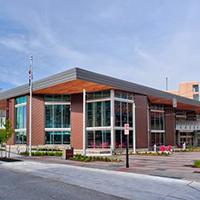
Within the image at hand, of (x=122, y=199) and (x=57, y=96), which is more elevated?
(x=57, y=96)

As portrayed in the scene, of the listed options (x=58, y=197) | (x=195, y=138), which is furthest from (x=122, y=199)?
(x=195, y=138)

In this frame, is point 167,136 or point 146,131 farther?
point 167,136

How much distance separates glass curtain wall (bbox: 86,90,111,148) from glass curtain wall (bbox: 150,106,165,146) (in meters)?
11.8

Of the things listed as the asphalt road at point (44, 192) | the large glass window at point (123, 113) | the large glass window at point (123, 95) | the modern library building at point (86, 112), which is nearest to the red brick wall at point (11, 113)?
the modern library building at point (86, 112)

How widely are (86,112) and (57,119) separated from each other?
4611mm

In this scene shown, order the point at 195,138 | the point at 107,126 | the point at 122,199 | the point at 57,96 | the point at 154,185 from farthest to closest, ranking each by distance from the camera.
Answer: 1. the point at 195,138
2. the point at 57,96
3. the point at 107,126
4. the point at 154,185
5. the point at 122,199

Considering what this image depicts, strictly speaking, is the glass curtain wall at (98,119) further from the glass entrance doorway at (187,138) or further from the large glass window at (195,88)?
the large glass window at (195,88)

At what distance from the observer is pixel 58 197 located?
34.8 ft

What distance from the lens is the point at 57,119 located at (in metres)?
42.8

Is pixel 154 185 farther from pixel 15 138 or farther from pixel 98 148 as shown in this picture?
pixel 15 138

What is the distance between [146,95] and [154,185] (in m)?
30.1

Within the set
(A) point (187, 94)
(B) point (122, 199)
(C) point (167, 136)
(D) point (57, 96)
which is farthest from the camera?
(A) point (187, 94)

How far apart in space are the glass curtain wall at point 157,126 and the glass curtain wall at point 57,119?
13207mm

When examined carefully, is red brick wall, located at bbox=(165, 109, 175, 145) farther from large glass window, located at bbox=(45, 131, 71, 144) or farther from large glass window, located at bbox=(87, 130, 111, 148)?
large glass window, located at bbox=(45, 131, 71, 144)
